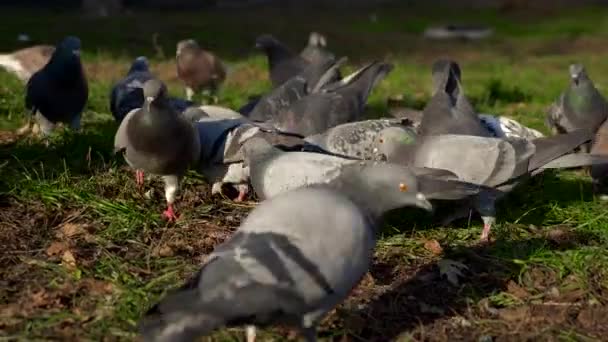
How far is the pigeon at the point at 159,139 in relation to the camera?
4.91 m

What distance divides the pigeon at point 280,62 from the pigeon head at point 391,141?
11.5ft

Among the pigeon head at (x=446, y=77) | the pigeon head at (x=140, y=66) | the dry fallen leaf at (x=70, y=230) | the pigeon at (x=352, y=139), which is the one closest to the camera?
the dry fallen leaf at (x=70, y=230)

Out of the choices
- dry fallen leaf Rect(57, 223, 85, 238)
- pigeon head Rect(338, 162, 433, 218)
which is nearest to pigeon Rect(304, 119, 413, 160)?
dry fallen leaf Rect(57, 223, 85, 238)

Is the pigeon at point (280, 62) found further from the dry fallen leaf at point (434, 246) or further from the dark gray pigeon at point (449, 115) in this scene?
the dry fallen leaf at point (434, 246)

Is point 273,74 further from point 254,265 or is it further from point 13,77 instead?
point 254,265

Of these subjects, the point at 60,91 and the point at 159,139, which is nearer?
the point at 159,139

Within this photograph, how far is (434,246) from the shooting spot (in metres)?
4.76

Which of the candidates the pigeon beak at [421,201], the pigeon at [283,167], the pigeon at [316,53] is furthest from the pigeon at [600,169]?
the pigeon at [316,53]

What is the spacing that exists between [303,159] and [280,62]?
4.58m

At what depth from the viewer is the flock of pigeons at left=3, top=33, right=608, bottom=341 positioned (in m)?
3.16

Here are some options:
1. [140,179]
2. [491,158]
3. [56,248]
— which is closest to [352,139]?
[491,158]

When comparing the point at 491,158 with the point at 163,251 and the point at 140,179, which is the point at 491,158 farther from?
the point at 140,179

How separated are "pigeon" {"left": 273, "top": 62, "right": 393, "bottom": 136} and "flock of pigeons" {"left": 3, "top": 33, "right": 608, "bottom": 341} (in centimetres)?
1

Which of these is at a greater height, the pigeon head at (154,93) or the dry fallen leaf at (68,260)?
the pigeon head at (154,93)
